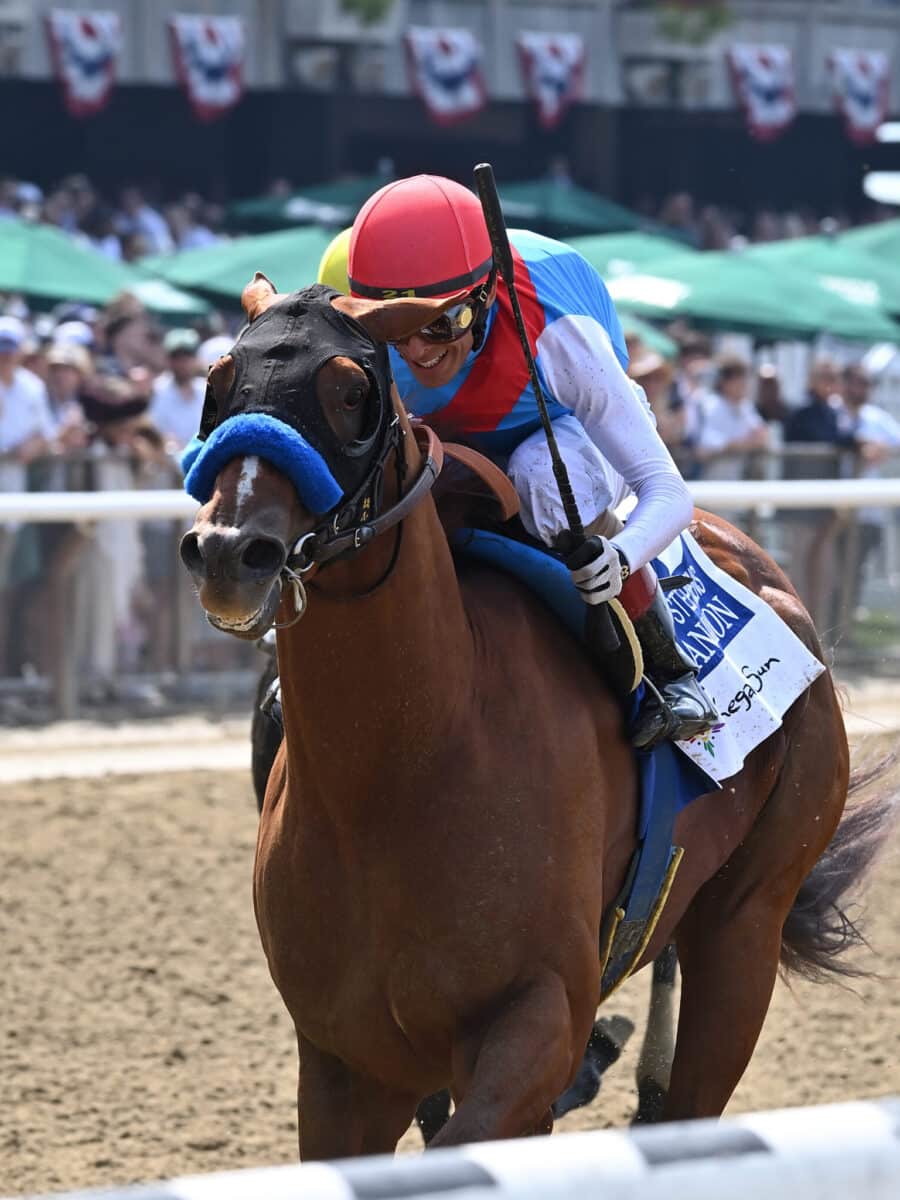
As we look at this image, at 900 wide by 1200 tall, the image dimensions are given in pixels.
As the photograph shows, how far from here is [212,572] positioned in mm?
2189

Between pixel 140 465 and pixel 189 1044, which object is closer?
pixel 189 1044

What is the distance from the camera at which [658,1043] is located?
407cm

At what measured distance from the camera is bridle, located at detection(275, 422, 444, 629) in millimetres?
2363

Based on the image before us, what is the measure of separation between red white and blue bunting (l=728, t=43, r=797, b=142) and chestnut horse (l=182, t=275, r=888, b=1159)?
24684 millimetres

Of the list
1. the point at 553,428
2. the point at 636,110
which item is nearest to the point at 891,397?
the point at 553,428

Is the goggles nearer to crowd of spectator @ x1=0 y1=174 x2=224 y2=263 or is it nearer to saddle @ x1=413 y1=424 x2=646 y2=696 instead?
saddle @ x1=413 y1=424 x2=646 y2=696

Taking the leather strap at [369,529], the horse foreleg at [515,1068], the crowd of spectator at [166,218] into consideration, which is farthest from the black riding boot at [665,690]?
the crowd of spectator at [166,218]

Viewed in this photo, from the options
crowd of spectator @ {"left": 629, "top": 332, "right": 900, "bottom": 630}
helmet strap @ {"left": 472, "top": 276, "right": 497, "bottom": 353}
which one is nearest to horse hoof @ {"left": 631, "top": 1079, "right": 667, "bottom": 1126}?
helmet strap @ {"left": 472, "top": 276, "right": 497, "bottom": 353}

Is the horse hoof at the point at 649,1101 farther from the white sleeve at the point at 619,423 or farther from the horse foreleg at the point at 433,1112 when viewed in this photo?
the white sleeve at the point at 619,423

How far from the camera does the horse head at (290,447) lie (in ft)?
7.27

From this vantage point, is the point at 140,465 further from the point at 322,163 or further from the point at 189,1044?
the point at 322,163

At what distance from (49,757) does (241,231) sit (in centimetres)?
1072

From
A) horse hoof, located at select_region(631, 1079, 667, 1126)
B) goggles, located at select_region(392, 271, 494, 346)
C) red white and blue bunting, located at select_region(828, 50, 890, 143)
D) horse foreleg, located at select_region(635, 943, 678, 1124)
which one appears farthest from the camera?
red white and blue bunting, located at select_region(828, 50, 890, 143)
